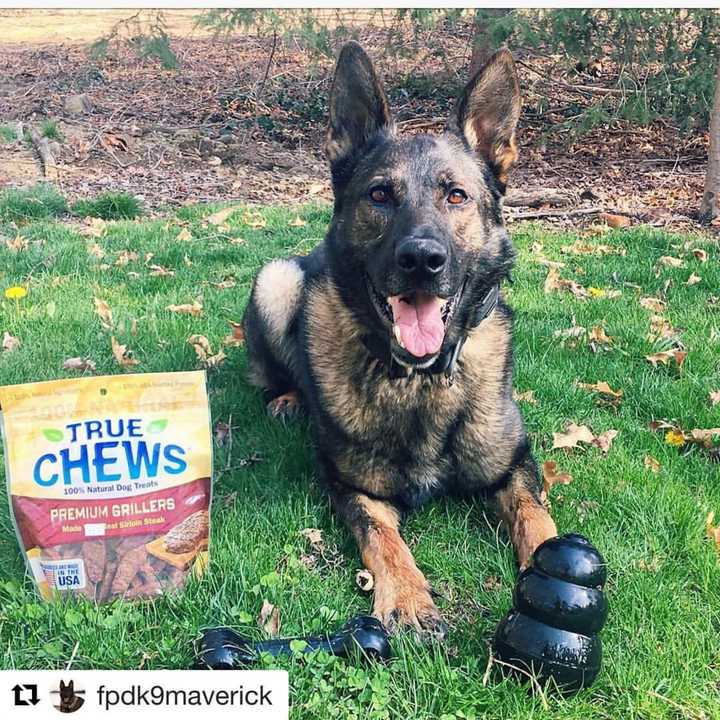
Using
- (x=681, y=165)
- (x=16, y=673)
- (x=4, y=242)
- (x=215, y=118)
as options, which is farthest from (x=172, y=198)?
(x=16, y=673)

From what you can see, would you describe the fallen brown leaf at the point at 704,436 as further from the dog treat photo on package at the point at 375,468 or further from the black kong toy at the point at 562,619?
the black kong toy at the point at 562,619

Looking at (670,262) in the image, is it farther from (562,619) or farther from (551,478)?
(562,619)

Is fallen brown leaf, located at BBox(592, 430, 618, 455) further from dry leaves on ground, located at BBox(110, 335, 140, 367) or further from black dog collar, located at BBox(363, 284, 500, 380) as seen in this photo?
dry leaves on ground, located at BBox(110, 335, 140, 367)

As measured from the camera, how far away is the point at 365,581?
2.41 m

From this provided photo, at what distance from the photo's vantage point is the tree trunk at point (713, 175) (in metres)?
6.98

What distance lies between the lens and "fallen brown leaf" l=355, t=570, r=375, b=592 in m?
2.38

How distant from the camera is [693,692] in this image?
6.37 feet

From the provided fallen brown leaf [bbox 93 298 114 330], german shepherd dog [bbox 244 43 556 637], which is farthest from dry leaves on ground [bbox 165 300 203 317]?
german shepherd dog [bbox 244 43 556 637]

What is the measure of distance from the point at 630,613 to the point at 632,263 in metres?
3.99

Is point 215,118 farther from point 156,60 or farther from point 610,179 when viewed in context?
point 610,179

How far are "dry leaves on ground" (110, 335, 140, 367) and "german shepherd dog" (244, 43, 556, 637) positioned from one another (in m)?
1.28

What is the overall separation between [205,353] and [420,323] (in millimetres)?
1885

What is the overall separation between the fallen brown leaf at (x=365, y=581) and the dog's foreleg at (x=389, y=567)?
0.02m

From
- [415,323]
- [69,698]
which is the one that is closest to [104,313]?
[415,323]
